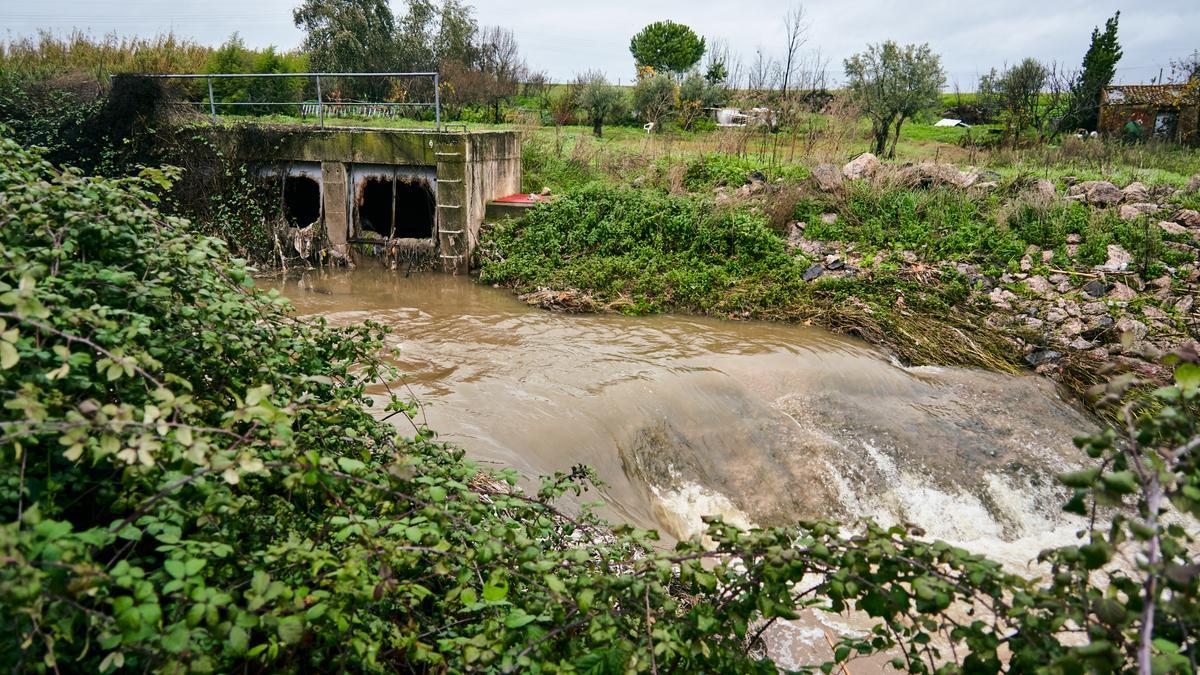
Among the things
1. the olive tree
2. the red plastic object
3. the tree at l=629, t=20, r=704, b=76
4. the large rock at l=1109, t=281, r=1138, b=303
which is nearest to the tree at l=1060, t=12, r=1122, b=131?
the olive tree

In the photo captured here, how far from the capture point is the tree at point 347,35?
2973cm

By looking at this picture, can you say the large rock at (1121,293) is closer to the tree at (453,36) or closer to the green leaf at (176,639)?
the green leaf at (176,639)

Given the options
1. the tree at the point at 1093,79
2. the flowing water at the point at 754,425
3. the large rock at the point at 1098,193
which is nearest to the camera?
the flowing water at the point at 754,425

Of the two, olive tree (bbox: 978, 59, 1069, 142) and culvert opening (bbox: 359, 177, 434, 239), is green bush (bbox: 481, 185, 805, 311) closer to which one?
culvert opening (bbox: 359, 177, 434, 239)

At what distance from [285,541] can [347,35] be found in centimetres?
3114

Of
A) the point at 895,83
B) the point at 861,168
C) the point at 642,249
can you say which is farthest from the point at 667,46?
the point at 642,249

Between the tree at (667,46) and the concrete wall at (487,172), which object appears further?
the tree at (667,46)

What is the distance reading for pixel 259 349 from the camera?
2955 millimetres

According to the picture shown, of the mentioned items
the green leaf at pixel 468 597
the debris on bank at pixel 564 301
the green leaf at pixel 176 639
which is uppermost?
the green leaf at pixel 176 639

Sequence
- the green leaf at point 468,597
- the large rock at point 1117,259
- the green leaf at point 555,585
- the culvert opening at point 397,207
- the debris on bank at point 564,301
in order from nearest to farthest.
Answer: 1. the green leaf at point 555,585
2. the green leaf at point 468,597
3. the large rock at point 1117,259
4. the debris on bank at point 564,301
5. the culvert opening at point 397,207

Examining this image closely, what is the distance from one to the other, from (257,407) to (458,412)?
5.29 metres

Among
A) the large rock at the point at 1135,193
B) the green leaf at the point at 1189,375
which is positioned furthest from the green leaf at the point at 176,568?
the large rock at the point at 1135,193

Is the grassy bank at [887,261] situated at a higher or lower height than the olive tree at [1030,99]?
lower

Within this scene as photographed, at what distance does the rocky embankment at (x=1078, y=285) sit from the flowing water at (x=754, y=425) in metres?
1.10
